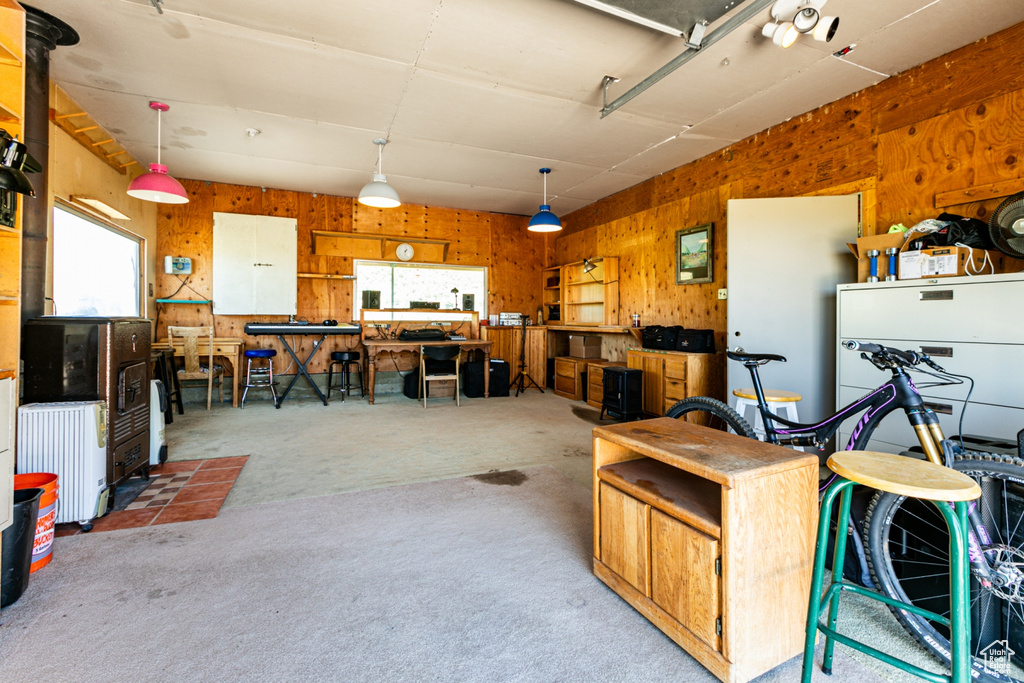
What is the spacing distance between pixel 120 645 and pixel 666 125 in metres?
5.05

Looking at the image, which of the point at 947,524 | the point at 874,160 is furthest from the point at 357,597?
the point at 874,160

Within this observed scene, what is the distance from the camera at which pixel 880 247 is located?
10.1 feet

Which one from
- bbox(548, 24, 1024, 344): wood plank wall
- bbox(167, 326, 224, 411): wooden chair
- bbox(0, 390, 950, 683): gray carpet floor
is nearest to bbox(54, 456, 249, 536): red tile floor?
bbox(0, 390, 950, 683): gray carpet floor

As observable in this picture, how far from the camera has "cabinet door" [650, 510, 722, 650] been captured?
1.34 m

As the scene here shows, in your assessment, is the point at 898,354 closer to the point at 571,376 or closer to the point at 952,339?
the point at 952,339

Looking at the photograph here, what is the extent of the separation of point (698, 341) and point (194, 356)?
577 centimetres

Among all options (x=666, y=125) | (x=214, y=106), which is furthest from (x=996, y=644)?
(x=214, y=106)

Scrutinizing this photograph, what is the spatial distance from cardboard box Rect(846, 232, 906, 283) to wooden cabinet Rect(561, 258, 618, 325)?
11.1 ft

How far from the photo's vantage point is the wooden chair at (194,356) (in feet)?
17.7

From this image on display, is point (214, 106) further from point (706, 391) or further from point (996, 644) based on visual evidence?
point (996, 644)

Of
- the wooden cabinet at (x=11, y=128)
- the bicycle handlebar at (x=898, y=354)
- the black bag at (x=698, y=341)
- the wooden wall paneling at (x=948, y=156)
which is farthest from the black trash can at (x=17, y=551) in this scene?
the wooden wall paneling at (x=948, y=156)

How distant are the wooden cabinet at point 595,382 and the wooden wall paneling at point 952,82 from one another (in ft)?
11.6

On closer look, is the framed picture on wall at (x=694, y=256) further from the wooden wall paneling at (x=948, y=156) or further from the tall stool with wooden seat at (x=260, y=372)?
the tall stool with wooden seat at (x=260, y=372)

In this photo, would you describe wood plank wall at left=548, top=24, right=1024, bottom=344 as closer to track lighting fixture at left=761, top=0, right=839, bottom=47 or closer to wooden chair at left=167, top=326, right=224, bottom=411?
track lighting fixture at left=761, top=0, right=839, bottom=47
